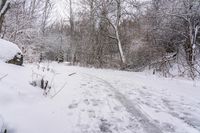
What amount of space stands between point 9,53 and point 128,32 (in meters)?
12.3

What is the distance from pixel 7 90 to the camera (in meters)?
3.04

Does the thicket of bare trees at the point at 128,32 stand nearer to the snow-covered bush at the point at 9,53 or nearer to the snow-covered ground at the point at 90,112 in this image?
the snow-covered bush at the point at 9,53

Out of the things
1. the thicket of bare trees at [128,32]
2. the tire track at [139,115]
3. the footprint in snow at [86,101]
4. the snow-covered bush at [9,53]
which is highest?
the thicket of bare trees at [128,32]

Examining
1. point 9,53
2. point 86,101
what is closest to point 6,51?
point 9,53

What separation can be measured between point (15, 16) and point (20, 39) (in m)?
1.53

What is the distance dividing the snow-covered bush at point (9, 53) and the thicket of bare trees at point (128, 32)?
8.06ft

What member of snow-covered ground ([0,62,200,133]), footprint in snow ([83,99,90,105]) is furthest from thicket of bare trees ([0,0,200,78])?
footprint in snow ([83,99,90,105])

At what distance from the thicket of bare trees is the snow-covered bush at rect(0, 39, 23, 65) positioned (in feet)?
8.06

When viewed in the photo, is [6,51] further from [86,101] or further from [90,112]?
[90,112]

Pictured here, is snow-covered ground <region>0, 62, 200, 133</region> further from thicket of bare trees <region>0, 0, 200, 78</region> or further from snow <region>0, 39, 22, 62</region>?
thicket of bare trees <region>0, 0, 200, 78</region>

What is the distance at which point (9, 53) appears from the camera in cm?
519

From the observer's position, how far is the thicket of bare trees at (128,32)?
9977 millimetres

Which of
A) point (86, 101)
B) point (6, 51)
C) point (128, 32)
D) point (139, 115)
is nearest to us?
point (139, 115)

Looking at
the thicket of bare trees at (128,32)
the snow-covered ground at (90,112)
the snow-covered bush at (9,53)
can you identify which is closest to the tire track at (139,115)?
the snow-covered ground at (90,112)
